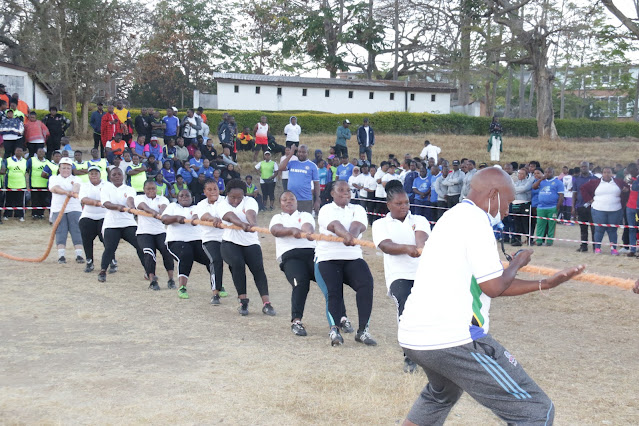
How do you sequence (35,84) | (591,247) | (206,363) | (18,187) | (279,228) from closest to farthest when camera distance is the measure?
(206,363)
(279,228)
(591,247)
(18,187)
(35,84)

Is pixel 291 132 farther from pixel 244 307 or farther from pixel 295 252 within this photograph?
pixel 295 252

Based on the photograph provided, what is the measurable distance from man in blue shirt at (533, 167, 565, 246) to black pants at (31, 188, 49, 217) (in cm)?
1295

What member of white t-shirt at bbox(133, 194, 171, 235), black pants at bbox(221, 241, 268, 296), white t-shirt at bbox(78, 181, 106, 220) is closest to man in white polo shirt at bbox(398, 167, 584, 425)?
black pants at bbox(221, 241, 268, 296)

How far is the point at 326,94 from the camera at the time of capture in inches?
1764

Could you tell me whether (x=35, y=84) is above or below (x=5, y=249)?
above

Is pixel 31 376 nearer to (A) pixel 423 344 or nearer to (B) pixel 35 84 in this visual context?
(A) pixel 423 344

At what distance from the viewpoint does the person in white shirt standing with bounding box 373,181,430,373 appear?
6.43 meters

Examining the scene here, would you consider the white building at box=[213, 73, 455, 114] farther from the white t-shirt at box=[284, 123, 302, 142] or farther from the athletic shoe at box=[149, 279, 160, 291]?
the athletic shoe at box=[149, 279, 160, 291]

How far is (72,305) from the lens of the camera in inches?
367

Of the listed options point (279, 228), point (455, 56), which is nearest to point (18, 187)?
point (279, 228)

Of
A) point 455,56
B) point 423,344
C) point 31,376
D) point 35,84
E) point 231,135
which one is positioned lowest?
point 31,376

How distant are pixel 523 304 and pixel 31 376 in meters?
6.46

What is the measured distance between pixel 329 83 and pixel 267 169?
24.6 m

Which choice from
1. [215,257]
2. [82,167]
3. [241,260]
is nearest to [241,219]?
[241,260]
